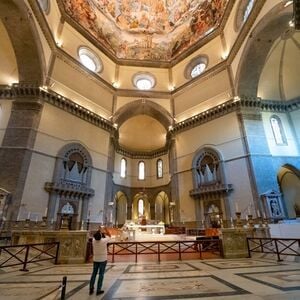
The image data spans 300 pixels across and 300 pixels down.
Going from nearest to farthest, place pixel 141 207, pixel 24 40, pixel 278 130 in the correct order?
1. pixel 24 40
2. pixel 278 130
3. pixel 141 207

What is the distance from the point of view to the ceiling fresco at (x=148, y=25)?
21.0 meters

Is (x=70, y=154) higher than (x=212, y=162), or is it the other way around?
(x=70, y=154)

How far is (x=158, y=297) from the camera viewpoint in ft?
11.7


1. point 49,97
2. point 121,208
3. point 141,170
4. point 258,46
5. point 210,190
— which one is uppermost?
point 258,46

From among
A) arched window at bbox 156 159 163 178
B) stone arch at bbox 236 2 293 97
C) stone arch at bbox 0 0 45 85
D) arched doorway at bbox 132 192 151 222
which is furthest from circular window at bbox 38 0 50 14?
arched doorway at bbox 132 192 151 222

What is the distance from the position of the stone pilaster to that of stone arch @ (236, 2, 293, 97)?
15932 mm

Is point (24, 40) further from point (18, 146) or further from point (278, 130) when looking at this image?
point (278, 130)

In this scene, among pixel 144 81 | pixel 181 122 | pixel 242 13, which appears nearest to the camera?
pixel 242 13

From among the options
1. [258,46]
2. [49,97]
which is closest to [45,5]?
[49,97]

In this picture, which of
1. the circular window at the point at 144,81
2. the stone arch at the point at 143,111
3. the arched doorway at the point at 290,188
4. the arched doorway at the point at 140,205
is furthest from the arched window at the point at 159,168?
the arched doorway at the point at 290,188

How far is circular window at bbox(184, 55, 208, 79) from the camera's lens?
20772 mm

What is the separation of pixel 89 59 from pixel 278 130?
19.3 m

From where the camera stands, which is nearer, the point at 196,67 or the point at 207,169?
the point at 207,169

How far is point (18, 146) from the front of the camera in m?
13.2
